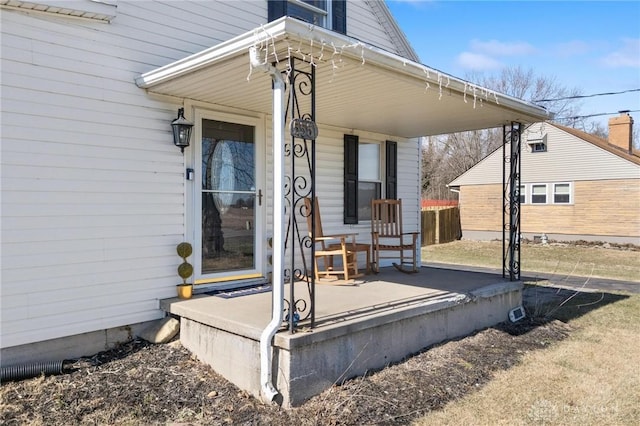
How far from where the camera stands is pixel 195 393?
3.40m

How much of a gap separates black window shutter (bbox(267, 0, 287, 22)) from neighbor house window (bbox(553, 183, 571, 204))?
50.1 feet

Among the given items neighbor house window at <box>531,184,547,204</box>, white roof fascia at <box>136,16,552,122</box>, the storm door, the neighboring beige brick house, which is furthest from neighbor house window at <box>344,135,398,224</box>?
neighbor house window at <box>531,184,547,204</box>

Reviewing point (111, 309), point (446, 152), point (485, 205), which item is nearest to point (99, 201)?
point (111, 309)

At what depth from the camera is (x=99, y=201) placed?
410 cm

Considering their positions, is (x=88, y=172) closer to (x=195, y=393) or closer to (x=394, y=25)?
(x=195, y=393)

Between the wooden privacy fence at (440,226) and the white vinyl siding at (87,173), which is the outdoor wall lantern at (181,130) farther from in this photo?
the wooden privacy fence at (440,226)

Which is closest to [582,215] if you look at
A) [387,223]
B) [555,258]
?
[555,258]

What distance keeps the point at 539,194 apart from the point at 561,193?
80 centimetres

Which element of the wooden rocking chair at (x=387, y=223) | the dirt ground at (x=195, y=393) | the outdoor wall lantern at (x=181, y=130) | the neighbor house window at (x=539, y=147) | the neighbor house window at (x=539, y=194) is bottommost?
the dirt ground at (x=195, y=393)

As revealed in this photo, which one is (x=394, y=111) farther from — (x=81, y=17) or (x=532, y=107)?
(x=81, y=17)

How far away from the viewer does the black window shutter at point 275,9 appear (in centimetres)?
563

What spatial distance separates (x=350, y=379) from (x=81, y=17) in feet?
12.3

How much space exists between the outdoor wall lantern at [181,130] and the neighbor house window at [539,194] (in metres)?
16.7

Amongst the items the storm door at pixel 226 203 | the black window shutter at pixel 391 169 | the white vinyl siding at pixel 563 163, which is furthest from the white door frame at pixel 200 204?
the white vinyl siding at pixel 563 163
